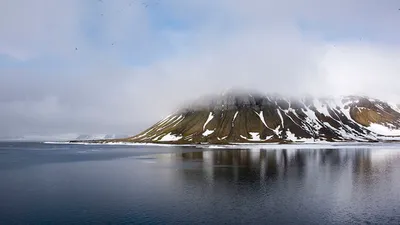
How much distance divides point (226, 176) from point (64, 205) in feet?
115

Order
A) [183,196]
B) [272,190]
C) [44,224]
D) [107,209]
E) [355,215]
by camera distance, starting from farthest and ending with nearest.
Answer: [272,190] < [183,196] < [107,209] < [355,215] < [44,224]

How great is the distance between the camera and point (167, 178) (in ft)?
220

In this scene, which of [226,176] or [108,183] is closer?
[108,183]

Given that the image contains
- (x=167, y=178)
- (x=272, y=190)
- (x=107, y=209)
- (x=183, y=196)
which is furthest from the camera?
(x=167, y=178)

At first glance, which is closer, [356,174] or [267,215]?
[267,215]

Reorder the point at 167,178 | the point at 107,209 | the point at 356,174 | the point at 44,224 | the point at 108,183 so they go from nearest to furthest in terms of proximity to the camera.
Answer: the point at 44,224 < the point at 107,209 < the point at 108,183 < the point at 167,178 < the point at 356,174

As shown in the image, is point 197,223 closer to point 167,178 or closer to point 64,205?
point 64,205

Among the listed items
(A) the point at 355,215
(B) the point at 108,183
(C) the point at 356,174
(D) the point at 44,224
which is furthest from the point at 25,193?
(C) the point at 356,174

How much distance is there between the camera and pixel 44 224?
114 ft

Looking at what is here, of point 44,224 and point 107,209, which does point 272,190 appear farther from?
point 44,224

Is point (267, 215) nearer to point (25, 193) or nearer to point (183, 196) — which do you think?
point (183, 196)

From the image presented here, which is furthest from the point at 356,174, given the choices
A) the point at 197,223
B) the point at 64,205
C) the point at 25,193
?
the point at 25,193

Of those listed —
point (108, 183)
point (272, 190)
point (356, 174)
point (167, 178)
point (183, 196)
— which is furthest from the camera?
point (356, 174)

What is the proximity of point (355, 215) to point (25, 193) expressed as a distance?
45.1m
